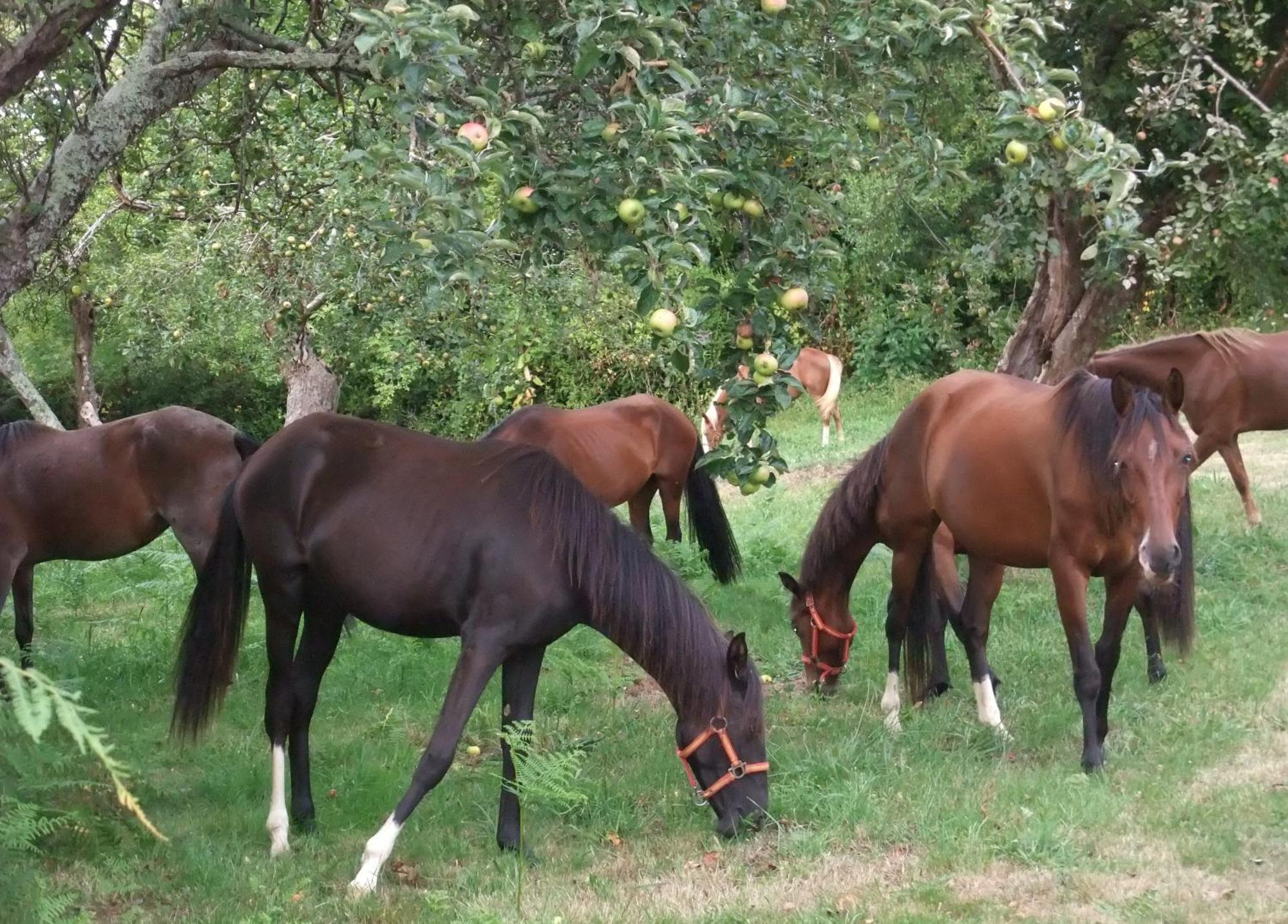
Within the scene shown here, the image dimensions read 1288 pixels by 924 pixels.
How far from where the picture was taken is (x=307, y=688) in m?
4.74

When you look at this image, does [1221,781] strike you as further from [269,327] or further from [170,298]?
[170,298]

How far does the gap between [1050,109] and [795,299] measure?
0.94 metres

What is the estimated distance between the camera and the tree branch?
4.92 metres

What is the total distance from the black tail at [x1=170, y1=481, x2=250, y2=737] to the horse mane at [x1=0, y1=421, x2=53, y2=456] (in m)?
2.64

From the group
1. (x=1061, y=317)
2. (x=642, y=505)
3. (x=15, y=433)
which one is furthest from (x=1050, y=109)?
(x=642, y=505)

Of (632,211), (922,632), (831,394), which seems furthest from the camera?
(831,394)

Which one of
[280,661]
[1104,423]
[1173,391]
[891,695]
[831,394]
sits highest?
[1173,391]

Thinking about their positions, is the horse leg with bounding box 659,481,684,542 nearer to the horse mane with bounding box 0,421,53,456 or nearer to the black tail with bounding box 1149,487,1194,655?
the black tail with bounding box 1149,487,1194,655

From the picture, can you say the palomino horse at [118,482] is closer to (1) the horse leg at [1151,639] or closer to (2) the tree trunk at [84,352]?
(1) the horse leg at [1151,639]

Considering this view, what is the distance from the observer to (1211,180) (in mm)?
8625

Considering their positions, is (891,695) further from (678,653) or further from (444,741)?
(444,741)

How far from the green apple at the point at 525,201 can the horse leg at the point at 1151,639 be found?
407 centimetres

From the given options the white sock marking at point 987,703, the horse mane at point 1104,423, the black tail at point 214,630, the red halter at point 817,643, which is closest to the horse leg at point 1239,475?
the red halter at point 817,643

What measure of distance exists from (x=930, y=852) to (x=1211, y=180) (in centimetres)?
623
